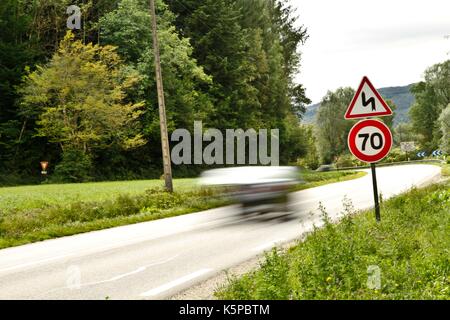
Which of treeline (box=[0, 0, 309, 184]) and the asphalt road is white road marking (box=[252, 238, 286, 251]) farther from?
treeline (box=[0, 0, 309, 184])

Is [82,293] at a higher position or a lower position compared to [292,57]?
lower

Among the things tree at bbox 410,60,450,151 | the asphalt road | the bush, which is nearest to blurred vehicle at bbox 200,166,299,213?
the asphalt road

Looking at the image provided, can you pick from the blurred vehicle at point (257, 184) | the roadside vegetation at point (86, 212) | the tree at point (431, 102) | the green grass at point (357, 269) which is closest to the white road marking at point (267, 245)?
the green grass at point (357, 269)

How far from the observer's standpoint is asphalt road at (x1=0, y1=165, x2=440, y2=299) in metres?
6.44

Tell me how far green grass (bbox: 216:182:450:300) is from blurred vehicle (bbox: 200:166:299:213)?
580 centimetres

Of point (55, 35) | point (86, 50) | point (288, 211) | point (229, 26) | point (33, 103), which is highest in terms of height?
point (229, 26)

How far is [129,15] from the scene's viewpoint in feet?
138

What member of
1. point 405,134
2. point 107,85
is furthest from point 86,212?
point 405,134

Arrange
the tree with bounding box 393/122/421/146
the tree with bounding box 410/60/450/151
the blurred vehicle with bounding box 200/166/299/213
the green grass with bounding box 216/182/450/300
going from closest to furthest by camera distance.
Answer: the green grass with bounding box 216/182/450/300 < the blurred vehicle with bounding box 200/166/299/213 < the tree with bounding box 410/60/450/151 < the tree with bounding box 393/122/421/146

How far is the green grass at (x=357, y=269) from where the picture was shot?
532cm

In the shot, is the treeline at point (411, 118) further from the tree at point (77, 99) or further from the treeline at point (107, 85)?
the tree at point (77, 99)
